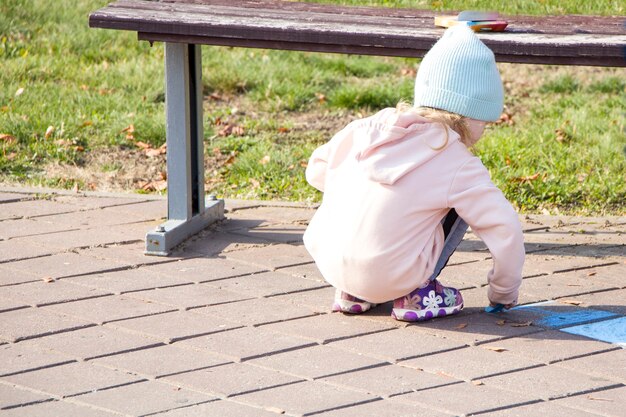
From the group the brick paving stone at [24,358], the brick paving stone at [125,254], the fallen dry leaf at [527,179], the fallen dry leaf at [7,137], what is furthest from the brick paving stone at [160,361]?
the fallen dry leaf at [7,137]

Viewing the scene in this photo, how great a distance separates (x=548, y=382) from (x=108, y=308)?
1.51 metres

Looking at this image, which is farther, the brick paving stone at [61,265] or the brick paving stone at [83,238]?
the brick paving stone at [83,238]

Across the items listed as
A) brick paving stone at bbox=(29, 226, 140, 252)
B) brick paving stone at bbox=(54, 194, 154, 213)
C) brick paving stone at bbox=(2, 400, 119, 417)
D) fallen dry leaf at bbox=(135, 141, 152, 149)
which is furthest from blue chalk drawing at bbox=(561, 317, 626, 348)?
fallen dry leaf at bbox=(135, 141, 152, 149)

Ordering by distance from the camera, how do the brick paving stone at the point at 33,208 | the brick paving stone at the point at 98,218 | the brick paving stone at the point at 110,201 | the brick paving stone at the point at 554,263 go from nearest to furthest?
the brick paving stone at the point at 554,263 < the brick paving stone at the point at 98,218 < the brick paving stone at the point at 33,208 < the brick paving stone at the point at 110,201

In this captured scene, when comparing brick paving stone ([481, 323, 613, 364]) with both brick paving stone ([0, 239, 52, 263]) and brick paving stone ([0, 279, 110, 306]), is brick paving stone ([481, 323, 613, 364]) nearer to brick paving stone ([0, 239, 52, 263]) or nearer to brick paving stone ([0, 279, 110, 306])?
brick paving stone ([0, 279, 110, 306])

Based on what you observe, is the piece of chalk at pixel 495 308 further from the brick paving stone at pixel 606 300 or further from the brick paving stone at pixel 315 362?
the brick paving stone at pixel 315 362

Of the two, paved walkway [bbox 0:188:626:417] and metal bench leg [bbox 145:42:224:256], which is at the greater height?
metal bench leg [bbox 145:42:224:256]

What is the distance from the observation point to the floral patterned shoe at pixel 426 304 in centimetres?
359

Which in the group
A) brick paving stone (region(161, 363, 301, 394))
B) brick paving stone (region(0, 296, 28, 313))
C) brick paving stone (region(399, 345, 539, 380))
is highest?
brick paving stone (region(161, 363, 301, 394))

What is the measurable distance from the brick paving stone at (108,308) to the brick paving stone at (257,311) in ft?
0.54

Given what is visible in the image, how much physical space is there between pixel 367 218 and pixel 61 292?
1.16m

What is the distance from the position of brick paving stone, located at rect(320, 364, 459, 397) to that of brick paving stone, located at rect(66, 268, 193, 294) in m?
1.08

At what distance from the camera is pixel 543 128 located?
6.34 metres

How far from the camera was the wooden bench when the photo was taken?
3.90 metres
